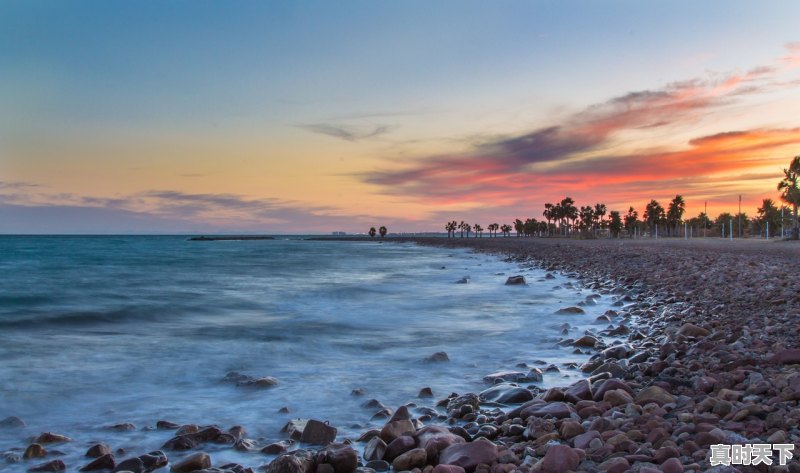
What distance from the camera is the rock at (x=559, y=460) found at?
3.59m

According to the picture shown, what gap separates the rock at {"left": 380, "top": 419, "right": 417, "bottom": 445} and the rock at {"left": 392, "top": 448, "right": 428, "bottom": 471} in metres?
0.46

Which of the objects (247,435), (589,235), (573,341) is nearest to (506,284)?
(573,341)

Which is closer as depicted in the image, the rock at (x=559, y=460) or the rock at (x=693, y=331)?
the rock at (x=559, y=460)

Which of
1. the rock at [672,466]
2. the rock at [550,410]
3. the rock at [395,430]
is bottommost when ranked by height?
the rock at [395,430]

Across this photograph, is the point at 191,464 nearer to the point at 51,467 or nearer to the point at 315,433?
the point at 315,433

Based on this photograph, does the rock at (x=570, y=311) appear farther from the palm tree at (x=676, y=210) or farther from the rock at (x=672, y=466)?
the palm tree at (x=676, y=210)

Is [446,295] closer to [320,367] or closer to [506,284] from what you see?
[506,284]

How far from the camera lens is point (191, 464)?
4418mm

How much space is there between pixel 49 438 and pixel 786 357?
7647 mm

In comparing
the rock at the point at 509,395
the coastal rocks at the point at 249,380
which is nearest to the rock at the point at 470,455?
the rock at the point at 509,395

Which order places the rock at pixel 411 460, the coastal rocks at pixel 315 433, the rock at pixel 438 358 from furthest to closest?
the rock at pixel 438 358 → the coastal rocks at pixel 315 433 → the rock at pixel 411 460

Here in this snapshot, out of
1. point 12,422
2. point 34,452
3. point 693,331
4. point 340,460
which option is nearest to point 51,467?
point 34,452

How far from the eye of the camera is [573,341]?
9.40 m

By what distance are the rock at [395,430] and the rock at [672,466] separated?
2.14m
